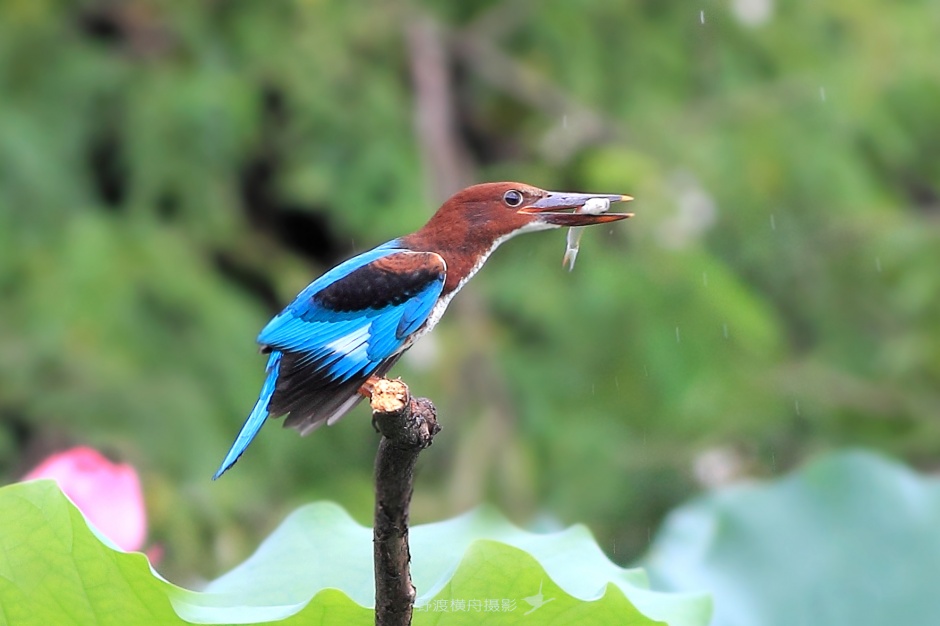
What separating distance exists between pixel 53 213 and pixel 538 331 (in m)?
1.30

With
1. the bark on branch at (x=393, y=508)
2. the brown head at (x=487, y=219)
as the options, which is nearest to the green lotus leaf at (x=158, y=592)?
the bark on branch at (x=393, y=508)

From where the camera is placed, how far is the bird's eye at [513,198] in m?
1.12

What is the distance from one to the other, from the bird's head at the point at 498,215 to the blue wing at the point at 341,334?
0.04m

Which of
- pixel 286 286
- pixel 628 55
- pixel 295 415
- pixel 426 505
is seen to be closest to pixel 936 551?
pixel 295 415

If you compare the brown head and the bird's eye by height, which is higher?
the bird's eye

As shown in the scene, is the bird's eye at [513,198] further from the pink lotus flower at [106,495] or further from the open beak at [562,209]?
the pink lotus flower at [106,495]

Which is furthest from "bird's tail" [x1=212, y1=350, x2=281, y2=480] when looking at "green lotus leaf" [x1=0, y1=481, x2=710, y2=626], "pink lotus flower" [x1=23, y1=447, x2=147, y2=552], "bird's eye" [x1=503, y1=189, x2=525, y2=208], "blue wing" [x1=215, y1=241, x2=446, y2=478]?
"pink lotus flower" [x1=23, y1=447, x2=147, y2=552]

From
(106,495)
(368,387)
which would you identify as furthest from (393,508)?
(106,495)

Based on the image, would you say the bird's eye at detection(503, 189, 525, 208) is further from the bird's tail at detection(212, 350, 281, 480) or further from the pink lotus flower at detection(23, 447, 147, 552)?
the pink lotus flower at detection(23, 447, 147, 552)

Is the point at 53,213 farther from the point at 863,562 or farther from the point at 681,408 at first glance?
the point at 863,562

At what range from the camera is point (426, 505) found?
304 cm

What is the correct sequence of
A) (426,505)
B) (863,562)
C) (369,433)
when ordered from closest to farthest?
(863,562) < (426,505) < (369,433)

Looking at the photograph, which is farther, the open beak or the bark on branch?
the open beak

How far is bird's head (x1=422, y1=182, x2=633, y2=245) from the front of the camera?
1111mm
